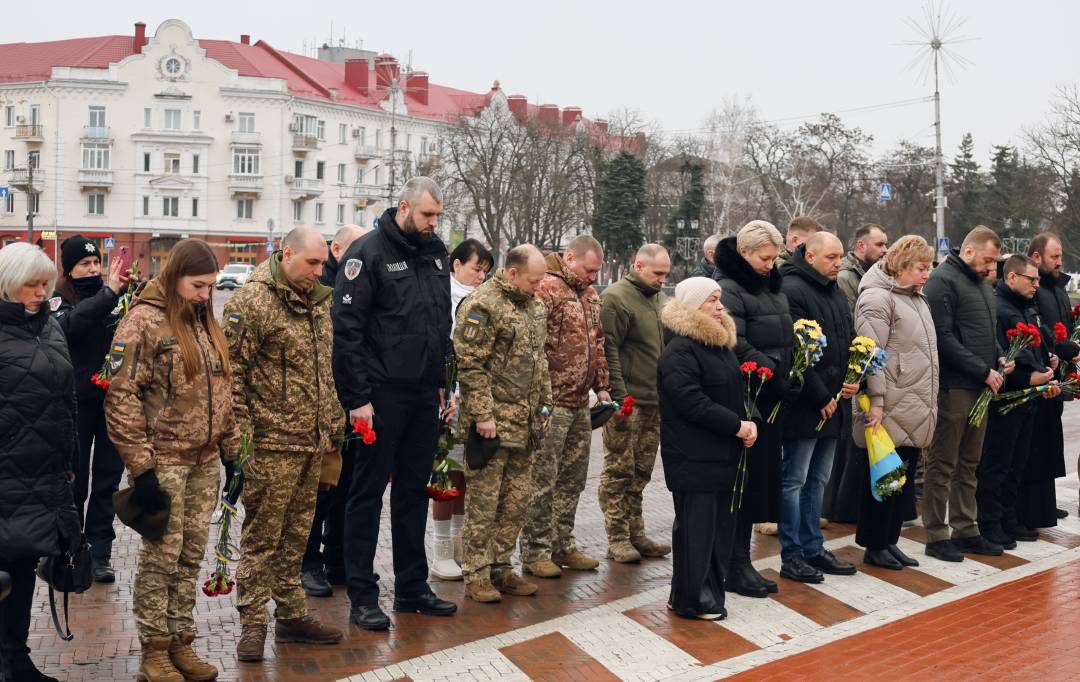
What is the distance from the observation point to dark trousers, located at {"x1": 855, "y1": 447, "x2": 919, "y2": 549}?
8.50 metres

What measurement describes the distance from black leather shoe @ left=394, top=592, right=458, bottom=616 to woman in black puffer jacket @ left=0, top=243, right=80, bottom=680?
7.13ft

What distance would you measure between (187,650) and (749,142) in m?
63.4

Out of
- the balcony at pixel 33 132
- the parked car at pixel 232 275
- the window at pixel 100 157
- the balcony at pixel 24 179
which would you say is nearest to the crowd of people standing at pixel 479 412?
the parked car at pixel 232 275

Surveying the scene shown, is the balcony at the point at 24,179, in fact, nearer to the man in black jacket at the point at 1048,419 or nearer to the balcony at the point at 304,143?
the balcony at the point at 304,143

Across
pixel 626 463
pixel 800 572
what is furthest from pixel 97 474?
pixel 800 572

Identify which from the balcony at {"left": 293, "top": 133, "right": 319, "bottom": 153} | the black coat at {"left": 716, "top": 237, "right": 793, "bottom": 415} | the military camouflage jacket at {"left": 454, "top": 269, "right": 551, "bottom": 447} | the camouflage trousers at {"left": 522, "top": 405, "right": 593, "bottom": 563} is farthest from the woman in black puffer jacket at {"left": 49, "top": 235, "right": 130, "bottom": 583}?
the balcony at {"left": 293, "top": 133, "right": 319, "bottom": 153}

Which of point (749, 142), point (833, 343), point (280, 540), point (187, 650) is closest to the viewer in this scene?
point (187, 650)

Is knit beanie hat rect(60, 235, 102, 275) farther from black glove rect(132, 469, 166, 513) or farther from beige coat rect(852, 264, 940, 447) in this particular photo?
beige coat rect(852, 264, 940, 447)

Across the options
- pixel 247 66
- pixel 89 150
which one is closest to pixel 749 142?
pixel 247 66

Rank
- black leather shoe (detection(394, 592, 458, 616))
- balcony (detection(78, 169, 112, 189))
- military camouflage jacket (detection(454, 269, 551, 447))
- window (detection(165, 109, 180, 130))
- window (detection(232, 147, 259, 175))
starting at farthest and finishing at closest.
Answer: window (detection(232, 147, 259, 175))
window (detection(165, 109, 180, 130))
balcony (detection(78, 169, 112, 189))
military camouflage jacket (detection(454, 269, 551, 447))
black leather shoe (detection(394, 592, 458, 616))

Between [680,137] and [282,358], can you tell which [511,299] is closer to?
[282,358]

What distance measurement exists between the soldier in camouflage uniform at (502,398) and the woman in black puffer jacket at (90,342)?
2120mm

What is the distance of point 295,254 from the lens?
20.6 ft

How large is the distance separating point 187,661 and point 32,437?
1.33 metres
